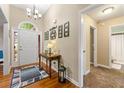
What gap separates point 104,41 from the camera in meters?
4.63

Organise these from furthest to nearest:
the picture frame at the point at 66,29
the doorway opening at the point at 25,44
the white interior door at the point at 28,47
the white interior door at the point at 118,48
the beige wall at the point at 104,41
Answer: the white interior door at the point at 118,48 → the white interior door at the point at 28,47 → the doorway opening at the point at 25,44 → the beige wall at the point at 104,41 → the picture frame at the point at 66,29

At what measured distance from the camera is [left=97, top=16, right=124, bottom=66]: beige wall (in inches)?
178

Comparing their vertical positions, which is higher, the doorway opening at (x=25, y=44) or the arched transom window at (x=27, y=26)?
the arched transom window at (x=27, y=26)

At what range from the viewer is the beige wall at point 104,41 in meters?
4.51

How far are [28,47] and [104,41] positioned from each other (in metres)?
3.74

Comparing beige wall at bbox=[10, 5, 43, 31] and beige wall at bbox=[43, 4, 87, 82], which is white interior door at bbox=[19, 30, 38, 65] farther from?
beige wall at bbox=[43, 4, 87, 82]

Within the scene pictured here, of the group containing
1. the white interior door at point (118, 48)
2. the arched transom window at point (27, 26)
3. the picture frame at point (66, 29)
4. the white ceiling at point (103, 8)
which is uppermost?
the white ceiling at point (103, 8)

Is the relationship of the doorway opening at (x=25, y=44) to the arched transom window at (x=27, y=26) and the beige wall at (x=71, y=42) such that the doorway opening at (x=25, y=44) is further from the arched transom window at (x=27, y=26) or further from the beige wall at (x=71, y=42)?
the beige wall at (x=71, y=42)

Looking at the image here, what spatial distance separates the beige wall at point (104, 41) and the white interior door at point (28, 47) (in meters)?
3.29

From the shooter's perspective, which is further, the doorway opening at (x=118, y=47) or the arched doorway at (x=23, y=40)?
the doorway opening at (x=118, y=47)

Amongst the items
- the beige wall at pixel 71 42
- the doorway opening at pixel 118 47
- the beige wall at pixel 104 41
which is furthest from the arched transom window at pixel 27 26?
the doorway opening at pixel 118 47

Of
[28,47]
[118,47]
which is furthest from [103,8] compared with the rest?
[28,47]

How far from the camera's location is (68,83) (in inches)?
108

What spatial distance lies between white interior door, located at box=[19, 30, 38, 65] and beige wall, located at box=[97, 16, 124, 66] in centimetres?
329
